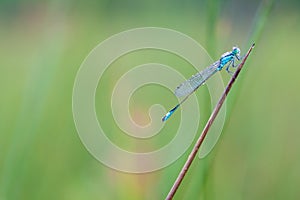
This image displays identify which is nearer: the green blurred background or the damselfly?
the damselfly

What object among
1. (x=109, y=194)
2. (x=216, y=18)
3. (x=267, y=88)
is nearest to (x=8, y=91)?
(x=267, y=88)

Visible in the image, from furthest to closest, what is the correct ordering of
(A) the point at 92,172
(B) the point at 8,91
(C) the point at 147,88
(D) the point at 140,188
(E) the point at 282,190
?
(B) the point at 8,91 → (C) the point at 147,88 → (A) the point at 92,172 → (E) the point at 282,190 → (D) the point at 140,188

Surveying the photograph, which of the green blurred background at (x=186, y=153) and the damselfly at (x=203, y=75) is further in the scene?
the green blurred background at (x=186, y=153)

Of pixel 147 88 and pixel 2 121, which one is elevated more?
pixel 147 88

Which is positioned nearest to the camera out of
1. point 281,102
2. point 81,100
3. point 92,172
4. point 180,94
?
point 180,94

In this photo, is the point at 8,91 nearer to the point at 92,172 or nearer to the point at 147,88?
the point at 147,88

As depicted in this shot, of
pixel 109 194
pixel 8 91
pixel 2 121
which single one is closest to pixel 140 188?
pixel 109 194

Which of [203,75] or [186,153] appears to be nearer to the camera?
[203,75]

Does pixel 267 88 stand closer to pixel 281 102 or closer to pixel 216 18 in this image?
pixel 281 102

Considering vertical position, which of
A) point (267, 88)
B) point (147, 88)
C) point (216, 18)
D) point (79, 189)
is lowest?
point (79, 189)

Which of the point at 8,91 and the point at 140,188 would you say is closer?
the point at 140,188
